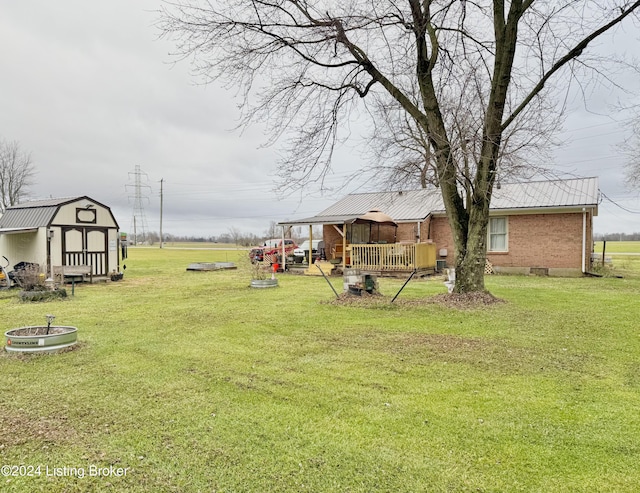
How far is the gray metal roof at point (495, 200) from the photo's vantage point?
54.6 feet

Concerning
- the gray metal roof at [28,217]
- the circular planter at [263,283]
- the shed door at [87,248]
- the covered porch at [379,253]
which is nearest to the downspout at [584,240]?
the covered porch at [379,253]

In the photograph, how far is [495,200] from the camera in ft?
60.1

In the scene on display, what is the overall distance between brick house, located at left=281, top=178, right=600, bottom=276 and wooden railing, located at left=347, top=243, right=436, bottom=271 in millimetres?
452

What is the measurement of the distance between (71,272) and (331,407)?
13.6 m

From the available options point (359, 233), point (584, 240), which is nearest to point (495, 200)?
point (584, 240)

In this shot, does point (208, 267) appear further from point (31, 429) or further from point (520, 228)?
point (31, 429)

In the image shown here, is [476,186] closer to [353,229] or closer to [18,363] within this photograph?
[18,363]

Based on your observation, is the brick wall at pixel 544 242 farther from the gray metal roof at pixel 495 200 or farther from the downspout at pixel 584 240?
the gray metal roof at pixel 495 200

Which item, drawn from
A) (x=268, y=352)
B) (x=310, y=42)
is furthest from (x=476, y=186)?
(x=268, y=352)

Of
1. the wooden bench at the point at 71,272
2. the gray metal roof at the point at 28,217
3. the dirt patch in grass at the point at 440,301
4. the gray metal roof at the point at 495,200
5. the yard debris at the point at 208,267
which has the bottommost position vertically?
the yard debris at the point at 208,267

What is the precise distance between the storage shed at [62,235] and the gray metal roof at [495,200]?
7.62m

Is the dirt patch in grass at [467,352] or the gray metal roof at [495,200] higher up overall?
the gray metal roof at [495,200]

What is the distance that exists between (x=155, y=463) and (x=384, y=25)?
31.9ft

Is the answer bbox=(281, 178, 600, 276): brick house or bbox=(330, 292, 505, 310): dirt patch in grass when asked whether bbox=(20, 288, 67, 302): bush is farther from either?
bbox=(281, 178, 600, 276): brick house
